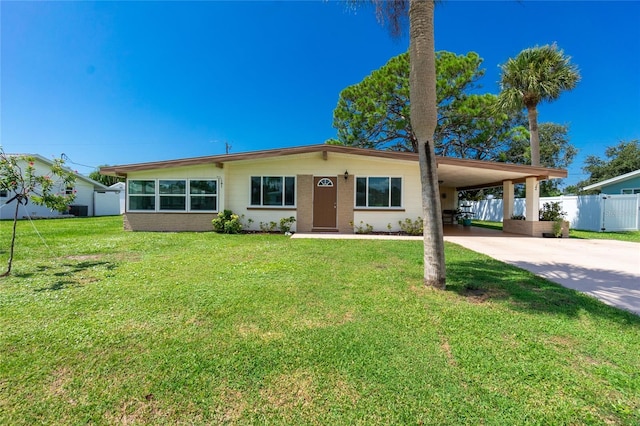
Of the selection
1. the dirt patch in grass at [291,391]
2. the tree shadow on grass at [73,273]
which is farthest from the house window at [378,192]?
the dirt patch in grass at [291,391]

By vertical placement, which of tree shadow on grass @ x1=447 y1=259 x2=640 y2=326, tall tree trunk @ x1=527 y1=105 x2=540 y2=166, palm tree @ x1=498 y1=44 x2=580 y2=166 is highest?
palm tree @ x1=498 y1=44 x2=580 y2=166

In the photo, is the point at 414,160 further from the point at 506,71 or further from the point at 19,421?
the point at 19,421

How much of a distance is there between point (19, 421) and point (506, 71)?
63.4 feet

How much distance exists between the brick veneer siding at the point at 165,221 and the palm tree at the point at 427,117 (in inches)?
398

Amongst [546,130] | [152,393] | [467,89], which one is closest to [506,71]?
[467,89]

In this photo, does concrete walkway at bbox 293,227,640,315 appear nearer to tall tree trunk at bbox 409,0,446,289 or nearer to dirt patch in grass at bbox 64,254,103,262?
tall tree trunk at bbox 409,0,446,289

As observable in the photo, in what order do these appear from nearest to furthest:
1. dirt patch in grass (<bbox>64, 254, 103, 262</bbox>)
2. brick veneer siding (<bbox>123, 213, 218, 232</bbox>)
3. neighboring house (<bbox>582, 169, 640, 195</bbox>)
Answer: dirt patch in grass (<bbox>64, 254, 103, 262</bbox>) < brick veneer siding (<bbox>123, 213, 218, 232</bbox>) < neighboring house (<bbox>582, 169, 640, 195</bbox>)

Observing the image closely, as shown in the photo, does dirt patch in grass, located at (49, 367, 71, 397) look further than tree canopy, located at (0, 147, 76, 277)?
No

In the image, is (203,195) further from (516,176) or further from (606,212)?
(606,212)

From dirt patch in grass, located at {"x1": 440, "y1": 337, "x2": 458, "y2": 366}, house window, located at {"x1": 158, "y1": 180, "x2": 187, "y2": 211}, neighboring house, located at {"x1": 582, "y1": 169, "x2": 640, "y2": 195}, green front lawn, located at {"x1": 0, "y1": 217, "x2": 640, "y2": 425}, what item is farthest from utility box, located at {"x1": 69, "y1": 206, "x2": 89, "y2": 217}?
neighboring house, located at {"x1": 582, "y1": 169, "x2": 640, "y2": 195}

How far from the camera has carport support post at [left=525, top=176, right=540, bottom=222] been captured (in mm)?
11576

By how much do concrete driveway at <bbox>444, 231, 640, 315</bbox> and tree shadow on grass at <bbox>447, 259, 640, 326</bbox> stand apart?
0.15 meters

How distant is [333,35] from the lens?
15.5 m

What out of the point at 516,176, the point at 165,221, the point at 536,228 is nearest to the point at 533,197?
the point at 516,176
